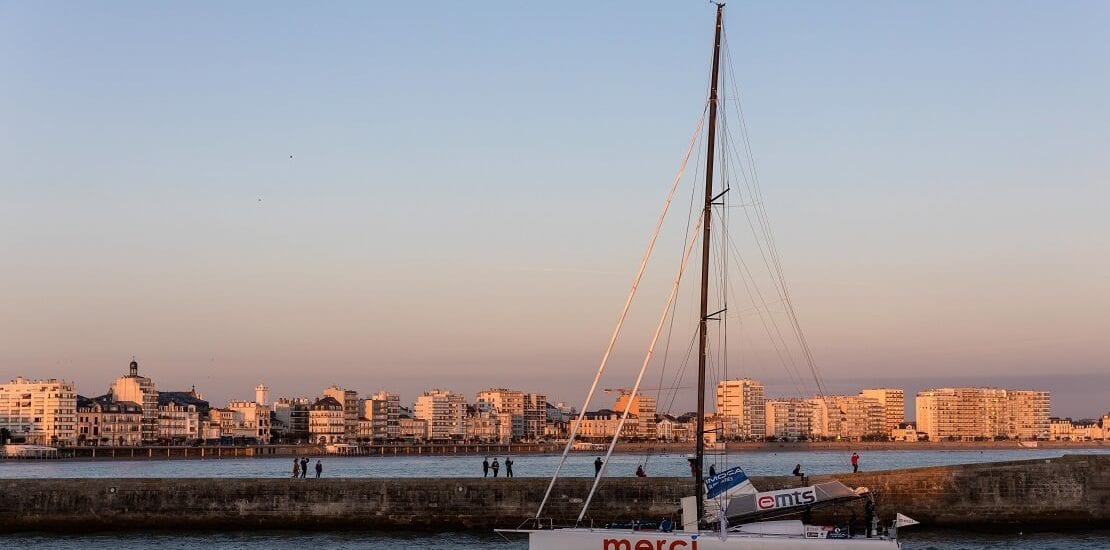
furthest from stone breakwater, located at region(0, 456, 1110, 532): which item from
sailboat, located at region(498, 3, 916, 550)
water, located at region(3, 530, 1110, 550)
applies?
sailboat, located at region(498, 3, 916, 550)

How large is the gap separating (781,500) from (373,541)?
1414 centimetres

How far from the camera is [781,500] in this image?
31375 mm

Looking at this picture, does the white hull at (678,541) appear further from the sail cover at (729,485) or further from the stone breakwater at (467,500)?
the stone breakwater at (467,500)

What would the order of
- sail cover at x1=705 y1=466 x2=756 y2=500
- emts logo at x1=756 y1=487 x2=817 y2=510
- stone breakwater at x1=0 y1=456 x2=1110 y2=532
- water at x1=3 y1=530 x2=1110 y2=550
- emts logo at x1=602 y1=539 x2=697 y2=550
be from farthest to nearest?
stone breakwater at x1=0 y1=456 x2=1110 y2=532
water at x1=3 y1=530 x2=1110 y2=550
sail cover at x1=705 y1=466 x2=756 y2=500
emts logo at x1=756 y1=487 x2=817 y2=510
emts logo at x1=602 y1=539 x2=697 y2=550

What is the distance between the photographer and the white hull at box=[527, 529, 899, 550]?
2916 cm

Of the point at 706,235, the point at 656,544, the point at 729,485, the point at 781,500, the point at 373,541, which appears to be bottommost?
the point at 373,541

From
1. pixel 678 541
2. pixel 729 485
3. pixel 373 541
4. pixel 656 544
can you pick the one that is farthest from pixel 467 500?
pixel 678 541

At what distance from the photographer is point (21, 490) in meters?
43.7

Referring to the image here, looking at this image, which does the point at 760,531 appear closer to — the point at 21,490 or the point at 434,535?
the point at 434,535

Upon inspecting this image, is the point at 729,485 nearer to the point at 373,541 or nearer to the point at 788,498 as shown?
the point at 788,498

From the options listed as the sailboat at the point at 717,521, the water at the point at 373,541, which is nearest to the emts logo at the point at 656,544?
the sailboat at the point at 717,521

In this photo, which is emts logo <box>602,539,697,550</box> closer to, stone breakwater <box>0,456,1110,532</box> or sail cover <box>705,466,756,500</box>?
sail cover <box>705,466,756,500</box>

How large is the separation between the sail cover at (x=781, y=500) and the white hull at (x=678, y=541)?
3.47ft

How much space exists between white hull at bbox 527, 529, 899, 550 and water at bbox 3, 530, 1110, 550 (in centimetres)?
829
